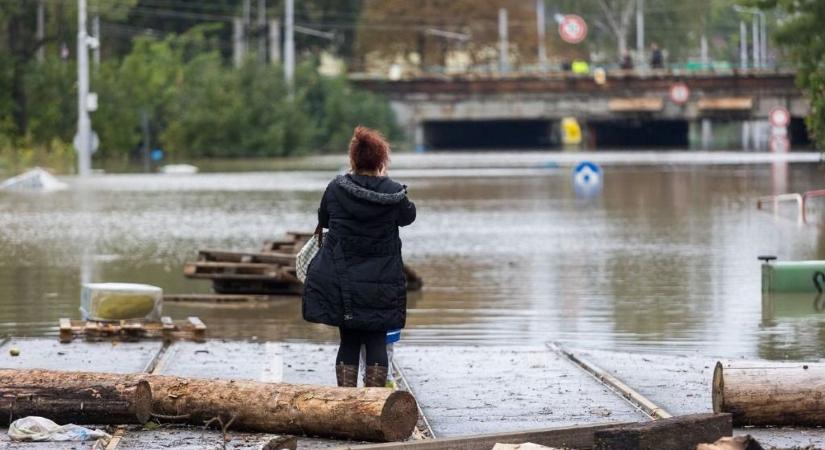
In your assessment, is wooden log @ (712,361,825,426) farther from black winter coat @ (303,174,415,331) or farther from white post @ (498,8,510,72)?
white post @ (498,8,510,72)

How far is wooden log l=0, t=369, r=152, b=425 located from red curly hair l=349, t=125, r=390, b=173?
1.61 m

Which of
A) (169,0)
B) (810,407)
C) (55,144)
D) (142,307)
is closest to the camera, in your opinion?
(810,407)

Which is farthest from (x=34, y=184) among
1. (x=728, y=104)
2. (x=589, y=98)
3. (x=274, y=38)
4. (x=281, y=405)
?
(x=728, y=104)

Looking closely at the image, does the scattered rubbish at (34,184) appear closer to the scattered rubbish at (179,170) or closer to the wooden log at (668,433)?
the scattered rubbish at (179,170)

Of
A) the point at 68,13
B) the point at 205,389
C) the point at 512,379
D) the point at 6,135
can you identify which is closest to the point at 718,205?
the point at 512,379

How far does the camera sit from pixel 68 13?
256ft

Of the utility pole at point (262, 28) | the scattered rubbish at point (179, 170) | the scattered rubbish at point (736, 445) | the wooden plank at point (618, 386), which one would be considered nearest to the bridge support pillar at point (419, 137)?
the utility pole at point (262, 28)

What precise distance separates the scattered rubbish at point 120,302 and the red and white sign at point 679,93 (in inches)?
3366

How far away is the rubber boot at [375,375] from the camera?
9.82 m

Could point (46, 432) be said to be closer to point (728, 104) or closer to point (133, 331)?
point (133, 331)

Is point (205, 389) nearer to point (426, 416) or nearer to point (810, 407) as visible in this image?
point (426, 416)

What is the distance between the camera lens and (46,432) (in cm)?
901

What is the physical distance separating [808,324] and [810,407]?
634cm

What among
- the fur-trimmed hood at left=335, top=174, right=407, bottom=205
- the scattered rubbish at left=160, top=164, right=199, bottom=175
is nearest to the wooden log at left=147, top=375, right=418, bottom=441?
the fur-trimmed hood at left=335, top=174, right=407, bottom=205
